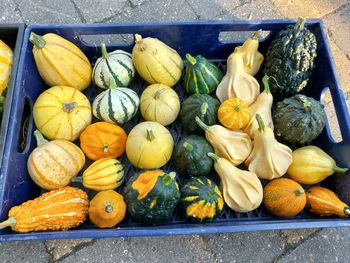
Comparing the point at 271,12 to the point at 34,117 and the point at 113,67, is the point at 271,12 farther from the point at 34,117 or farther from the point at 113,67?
the point at 34,117

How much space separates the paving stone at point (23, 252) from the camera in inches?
71.7

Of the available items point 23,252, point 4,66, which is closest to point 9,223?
point 23,252

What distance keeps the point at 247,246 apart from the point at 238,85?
0.72 m

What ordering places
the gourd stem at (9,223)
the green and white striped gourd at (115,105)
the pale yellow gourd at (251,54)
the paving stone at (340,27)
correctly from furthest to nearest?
the paving stone at (340,27) < the pale yellow gourd at (251,54) < the green and white striped gourd at (115,105) < the gourd stem at (9,223)

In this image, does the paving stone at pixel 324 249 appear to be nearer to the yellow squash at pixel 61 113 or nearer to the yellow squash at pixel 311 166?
the yellow squash at pixel 311 166

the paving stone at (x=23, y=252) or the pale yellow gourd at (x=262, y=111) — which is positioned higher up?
the pale yellow gourd at (x=262, y=111)

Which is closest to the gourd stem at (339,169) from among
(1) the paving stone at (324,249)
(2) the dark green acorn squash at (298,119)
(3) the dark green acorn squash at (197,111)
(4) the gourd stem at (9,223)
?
(2) the dark green acorn squash at (298,119)

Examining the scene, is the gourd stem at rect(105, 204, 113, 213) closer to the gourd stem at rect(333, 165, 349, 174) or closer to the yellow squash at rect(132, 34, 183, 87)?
the yellow squash at rect(132, 34, 183, 87)

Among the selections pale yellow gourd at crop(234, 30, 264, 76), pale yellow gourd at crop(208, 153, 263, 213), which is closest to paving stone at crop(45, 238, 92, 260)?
pale yellow gourd at crop(208, 153, 263, 213)

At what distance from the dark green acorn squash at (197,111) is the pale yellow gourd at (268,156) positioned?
0.20m

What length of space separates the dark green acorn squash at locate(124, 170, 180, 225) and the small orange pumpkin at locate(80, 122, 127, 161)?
0.57ft

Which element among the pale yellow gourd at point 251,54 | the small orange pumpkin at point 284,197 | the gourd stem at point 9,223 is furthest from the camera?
the pale yellow gourd at point 251,54

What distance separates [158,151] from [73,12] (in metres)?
1.19

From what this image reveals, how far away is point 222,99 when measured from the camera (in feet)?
5.95
